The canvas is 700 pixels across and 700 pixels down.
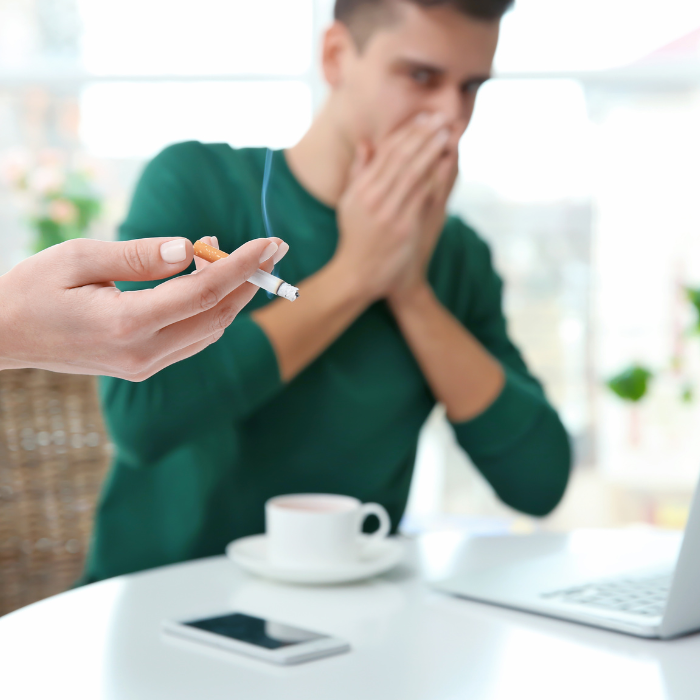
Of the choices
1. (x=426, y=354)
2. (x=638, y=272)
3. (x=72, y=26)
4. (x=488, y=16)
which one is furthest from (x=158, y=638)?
(x=72, y=26)

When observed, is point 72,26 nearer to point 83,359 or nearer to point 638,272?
point 638,272

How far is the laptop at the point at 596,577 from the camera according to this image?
50 cm

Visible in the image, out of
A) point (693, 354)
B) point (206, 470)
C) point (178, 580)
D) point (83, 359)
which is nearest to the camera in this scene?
point (83, 359)

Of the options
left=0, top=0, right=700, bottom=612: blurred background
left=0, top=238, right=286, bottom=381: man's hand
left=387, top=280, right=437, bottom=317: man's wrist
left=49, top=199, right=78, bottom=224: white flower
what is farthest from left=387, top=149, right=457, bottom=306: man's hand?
left=49, top=199, right=78, bottom=224: white flower

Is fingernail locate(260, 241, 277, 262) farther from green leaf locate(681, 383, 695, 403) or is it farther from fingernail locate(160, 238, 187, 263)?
green leaf locate(681, 383, 695, 403)

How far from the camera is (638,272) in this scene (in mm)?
1971

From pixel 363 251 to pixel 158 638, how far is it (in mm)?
554

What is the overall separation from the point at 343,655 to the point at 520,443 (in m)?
0.59

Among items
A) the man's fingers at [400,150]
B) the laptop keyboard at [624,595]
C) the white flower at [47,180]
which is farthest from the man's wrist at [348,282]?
the white flower at [47,180]

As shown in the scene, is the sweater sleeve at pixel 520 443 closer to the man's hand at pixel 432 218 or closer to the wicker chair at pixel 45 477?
the man's hand at pixel 432 218

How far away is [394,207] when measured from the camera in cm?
99

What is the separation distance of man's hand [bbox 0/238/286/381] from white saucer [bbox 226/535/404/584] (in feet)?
0.75

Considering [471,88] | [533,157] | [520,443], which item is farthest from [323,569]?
[533,157]

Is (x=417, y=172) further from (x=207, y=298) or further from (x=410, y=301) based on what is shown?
(x=207, y=298)
